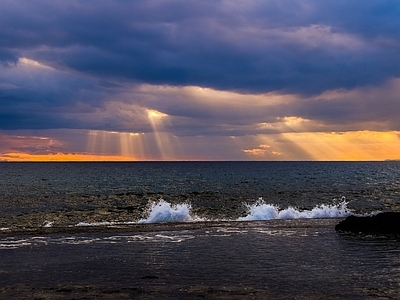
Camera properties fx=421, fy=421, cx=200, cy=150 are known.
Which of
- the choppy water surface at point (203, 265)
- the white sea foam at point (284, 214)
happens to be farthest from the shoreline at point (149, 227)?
the white sea foam at point (284, 214)

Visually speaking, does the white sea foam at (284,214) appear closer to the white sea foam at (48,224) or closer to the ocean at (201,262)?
the ocean at (201,262)

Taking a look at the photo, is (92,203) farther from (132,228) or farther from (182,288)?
(182,288)

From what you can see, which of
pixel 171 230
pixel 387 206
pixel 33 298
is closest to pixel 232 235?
pixel 171 230

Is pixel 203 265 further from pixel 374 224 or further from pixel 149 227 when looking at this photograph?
pixel 374 224

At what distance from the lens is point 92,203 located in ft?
196

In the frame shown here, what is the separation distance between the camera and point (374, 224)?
92.8ft

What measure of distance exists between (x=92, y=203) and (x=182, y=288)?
46.9 m

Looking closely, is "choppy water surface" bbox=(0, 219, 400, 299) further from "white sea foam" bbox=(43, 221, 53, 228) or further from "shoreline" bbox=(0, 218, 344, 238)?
"white sea foam" bbox=(43, 221, 53, 228)

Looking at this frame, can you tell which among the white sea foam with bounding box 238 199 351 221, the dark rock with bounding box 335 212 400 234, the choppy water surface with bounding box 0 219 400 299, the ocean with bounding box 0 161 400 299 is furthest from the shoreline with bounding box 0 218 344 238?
the white sea foam with bounding box 238 199 351 221

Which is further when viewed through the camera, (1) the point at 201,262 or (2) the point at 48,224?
(2) the point at 48,224

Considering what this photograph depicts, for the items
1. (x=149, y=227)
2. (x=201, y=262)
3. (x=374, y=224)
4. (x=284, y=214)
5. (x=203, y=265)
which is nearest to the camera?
(x=203, y=265)

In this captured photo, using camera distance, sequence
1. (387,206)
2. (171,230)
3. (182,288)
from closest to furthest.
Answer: (182,288) → (171,230) → (387,206)

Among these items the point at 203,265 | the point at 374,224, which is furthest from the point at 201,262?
the point at 374,224

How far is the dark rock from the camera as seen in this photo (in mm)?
27484
